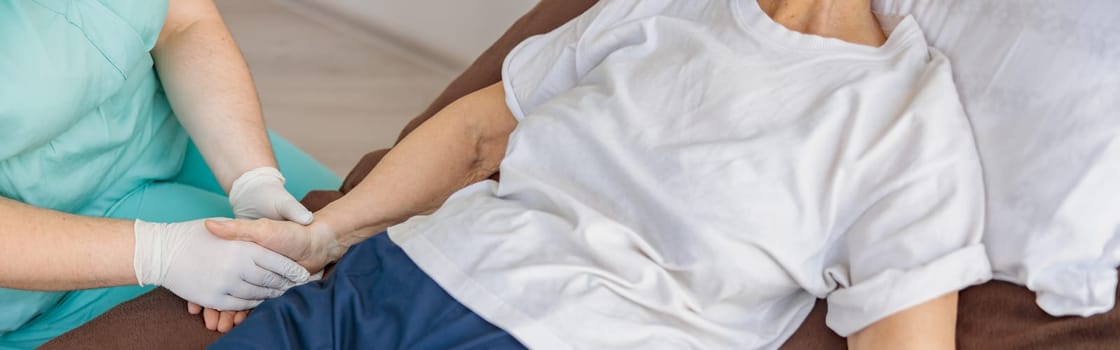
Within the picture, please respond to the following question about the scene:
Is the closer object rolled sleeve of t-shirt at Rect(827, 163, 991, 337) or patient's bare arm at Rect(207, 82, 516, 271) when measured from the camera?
rolled sleeve of t-shirt at Rect(827, 163, 991, 337)

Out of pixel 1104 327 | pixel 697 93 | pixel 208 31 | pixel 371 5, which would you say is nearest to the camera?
pixel 1104 327

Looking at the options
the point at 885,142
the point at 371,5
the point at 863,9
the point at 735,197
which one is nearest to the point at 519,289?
the point at 735,197

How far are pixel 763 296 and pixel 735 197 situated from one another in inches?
4.7

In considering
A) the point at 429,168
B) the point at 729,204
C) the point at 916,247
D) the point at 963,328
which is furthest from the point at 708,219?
the point at 429,168

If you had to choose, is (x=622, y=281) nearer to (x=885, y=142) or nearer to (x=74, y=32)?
(x=885, y=142)

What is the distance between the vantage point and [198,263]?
1.28 metres

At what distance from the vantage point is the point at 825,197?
113 cm

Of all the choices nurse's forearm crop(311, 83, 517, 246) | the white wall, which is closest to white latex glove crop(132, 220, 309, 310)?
nurse's forearm crop(311, 83, 517, 246)

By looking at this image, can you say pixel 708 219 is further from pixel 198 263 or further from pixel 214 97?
pixel 214 97

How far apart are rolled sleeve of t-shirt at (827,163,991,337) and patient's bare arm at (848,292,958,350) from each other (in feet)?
Result: 0.05

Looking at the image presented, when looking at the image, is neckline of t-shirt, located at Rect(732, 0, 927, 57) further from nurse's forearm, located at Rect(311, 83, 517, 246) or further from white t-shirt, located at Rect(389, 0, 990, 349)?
nurse's forearm, located at Rect(311, 83, 517, 246)

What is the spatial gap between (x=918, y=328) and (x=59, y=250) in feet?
3.15

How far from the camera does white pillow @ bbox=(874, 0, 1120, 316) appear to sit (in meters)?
1.09

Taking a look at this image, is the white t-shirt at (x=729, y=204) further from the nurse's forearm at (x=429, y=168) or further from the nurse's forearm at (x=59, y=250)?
the nurse's forearm at (x=59, y=250)
